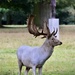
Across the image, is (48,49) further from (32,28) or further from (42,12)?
(42,12)

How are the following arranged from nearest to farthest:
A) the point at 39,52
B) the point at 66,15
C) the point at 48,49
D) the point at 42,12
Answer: the point at 48,49 < the point at 39,52 < the point at 42,12 < the point at 66,15

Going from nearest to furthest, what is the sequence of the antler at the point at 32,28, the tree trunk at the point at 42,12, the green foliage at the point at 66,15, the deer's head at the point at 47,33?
the deer's head at the point at 47,33, the antler at the point at 32,28, the tree trunk at the point at 42,12, the green foliage at the point at 66,15

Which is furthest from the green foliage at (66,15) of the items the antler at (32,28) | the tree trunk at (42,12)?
the antler at (32,28)

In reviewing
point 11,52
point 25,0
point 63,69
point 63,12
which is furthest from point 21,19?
point 63,69

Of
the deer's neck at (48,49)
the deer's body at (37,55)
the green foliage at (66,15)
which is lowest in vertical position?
the green foliage at (66,15)

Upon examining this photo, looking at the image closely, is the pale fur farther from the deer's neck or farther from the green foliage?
the green foliage

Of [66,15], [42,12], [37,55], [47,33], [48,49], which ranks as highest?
[47,33]

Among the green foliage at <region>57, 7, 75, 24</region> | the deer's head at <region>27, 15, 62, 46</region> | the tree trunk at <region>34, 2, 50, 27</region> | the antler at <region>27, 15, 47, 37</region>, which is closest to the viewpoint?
the deer's head at <region>27, 15, 62, 46</region>

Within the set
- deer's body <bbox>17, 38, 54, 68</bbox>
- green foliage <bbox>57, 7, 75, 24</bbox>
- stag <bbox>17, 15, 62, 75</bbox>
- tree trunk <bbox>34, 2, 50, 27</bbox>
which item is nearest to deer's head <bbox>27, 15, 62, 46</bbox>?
stag <bbox>17, 15, 62, 75</bbox>

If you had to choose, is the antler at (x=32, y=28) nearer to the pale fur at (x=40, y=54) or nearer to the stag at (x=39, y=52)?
the stag at (x=39, y=52)

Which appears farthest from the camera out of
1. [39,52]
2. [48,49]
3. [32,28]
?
[32,28]

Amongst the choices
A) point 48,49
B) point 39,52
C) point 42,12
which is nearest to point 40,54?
point 39,52

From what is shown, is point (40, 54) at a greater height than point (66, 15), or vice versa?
point (40, 54)

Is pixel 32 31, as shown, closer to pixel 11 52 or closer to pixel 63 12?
pixel 11 52
